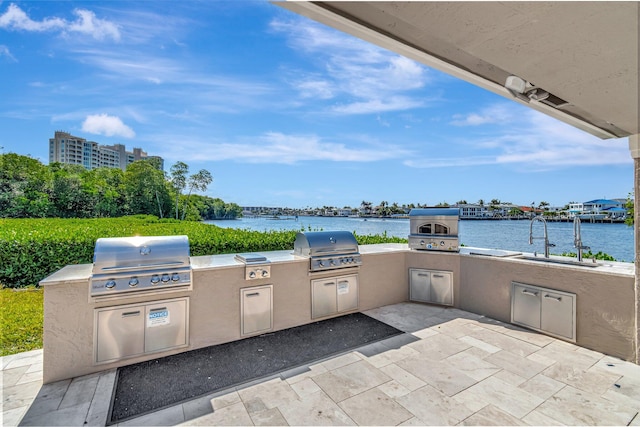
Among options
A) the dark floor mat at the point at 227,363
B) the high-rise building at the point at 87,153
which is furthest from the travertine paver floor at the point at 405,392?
the high-rise building at the point at 87,153

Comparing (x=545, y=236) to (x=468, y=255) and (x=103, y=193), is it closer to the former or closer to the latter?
(x=468, y=255)

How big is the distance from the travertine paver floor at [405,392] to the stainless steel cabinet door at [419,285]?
4.59 ft

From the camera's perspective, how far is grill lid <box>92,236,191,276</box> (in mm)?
2670

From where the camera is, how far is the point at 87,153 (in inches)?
1524

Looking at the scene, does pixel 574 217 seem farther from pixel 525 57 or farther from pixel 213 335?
pixel 213 335

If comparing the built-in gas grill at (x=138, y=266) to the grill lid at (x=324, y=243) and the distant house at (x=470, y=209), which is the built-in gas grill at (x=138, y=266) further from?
the distant house at (x=470, y=209)

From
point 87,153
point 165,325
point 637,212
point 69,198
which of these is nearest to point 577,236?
point 637,212

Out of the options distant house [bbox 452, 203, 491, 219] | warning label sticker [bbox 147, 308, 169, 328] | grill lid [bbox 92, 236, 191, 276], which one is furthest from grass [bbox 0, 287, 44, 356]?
distant house [bbox 452, 203, 491, 219]

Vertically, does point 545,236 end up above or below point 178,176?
below

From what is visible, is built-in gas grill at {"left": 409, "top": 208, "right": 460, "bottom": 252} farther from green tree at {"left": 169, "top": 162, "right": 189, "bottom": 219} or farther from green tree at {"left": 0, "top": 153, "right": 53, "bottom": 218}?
green tree at {"left": 169, "top": 162, "right": 189, "bottom": 219}

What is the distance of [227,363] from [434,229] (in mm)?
3546

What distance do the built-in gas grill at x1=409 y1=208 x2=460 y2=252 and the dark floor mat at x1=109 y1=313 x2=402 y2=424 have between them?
1.58 metres

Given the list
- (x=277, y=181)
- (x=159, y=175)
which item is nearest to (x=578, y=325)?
(x=277, y=181)

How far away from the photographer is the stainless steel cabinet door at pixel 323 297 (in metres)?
3.92
